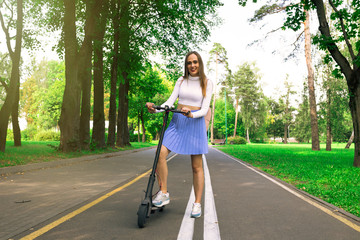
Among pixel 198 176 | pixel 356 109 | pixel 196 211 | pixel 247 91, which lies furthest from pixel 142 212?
pixel 247 91

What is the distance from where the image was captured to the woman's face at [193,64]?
4.09m

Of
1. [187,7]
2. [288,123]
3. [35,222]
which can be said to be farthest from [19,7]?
[288,123]

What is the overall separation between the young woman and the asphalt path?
507 mm

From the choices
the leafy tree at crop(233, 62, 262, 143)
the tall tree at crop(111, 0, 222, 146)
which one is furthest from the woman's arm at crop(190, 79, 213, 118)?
the leafy tree at crop(233, 62, 262, 143)

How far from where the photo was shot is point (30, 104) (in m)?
60.3

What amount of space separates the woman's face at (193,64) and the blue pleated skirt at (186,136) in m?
0.64

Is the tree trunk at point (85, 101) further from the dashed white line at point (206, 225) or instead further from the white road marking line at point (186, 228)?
the white road marking line at point (186, 228)

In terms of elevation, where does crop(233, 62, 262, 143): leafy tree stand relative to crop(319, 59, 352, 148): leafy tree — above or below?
above

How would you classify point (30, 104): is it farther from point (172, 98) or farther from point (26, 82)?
point (172, 98)

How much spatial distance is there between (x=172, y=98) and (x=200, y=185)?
4.29 ft

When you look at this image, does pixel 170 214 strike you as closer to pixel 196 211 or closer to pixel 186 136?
pixel 196 211

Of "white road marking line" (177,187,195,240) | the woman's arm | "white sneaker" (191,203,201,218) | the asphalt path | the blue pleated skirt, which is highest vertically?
the woman's arm

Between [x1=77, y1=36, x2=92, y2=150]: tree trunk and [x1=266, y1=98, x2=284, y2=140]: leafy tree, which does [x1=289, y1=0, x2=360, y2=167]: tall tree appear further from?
[x1=266, y1=98, x2=284, y2=140]: leafy tree

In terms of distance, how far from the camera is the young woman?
3998mm
